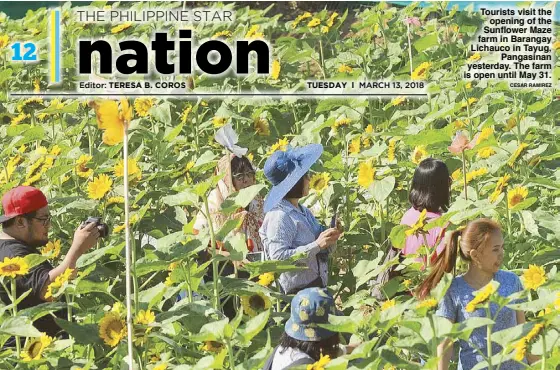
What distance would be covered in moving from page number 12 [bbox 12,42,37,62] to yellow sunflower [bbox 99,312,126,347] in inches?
102

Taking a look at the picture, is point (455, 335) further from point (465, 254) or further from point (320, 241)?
point (320, 241)

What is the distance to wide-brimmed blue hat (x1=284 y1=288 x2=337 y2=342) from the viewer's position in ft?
7.09

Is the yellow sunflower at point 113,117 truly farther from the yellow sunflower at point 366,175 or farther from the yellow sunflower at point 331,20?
the yellow sunflower at point 331,20

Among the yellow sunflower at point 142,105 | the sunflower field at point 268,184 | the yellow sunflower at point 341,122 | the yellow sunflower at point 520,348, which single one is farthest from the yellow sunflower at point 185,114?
the yellow sunflower at point 520,348

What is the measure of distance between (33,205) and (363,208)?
102 centimetres

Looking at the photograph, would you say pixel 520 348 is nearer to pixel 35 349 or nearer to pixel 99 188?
pixel 35 349

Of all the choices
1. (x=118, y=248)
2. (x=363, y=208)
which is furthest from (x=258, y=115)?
(x=118, y=248)

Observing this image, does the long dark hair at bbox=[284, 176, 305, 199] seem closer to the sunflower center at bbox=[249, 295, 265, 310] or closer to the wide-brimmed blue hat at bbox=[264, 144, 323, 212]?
the wide-brimmed blue hat at bbox=[264, 144, 323, 212]

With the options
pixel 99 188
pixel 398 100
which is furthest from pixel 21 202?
pixel 398 100

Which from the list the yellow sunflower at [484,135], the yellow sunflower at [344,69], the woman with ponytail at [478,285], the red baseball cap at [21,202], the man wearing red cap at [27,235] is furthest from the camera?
the yellow sunflower at [344,69]

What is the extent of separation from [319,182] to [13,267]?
3.58 ft

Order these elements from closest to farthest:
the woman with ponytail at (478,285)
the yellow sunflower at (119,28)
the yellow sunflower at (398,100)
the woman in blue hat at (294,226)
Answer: the woman with ponytail at (478,285)
the woman in blue hat at (294,226)
the yellow sunflower at (398,100)
the yellow sunflower at (119,28)

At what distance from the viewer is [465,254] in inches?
92.4

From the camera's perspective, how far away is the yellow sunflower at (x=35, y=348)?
222cm
